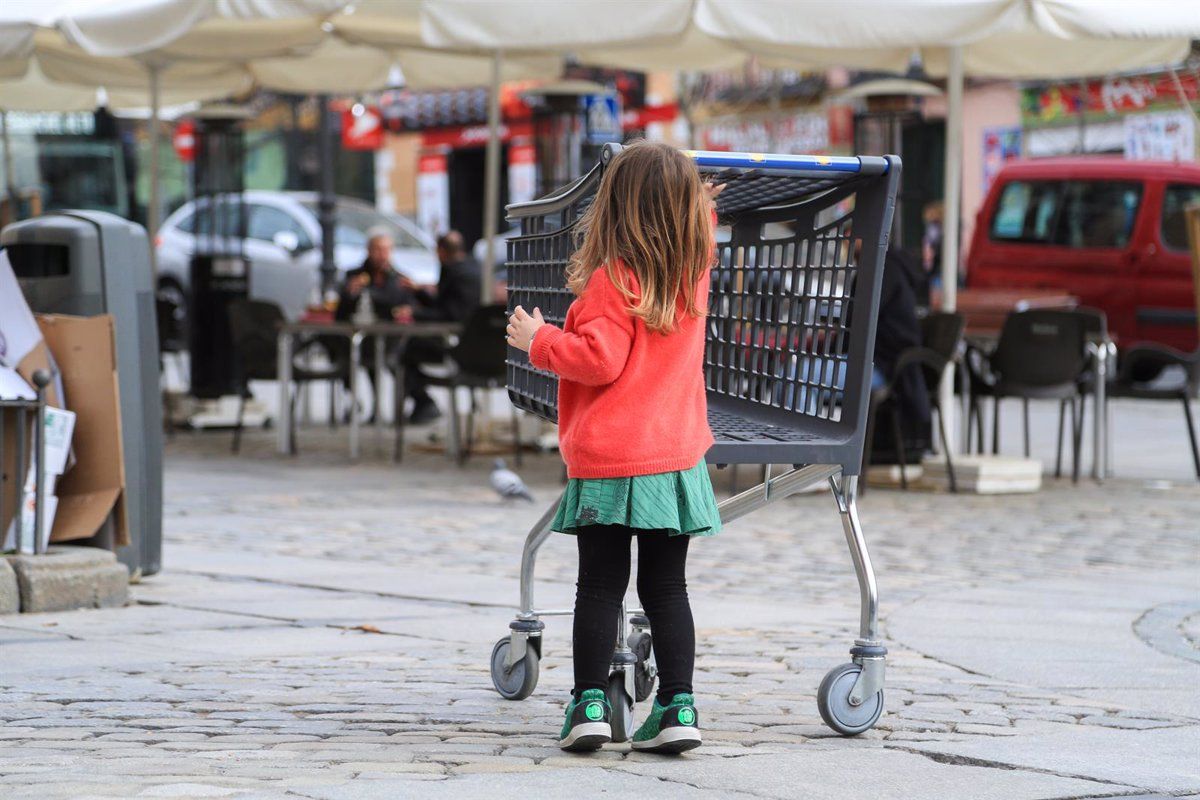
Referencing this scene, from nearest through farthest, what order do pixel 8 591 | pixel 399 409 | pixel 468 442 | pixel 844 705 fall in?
pixel 844 705 < pixel 8 591 < pixel 468 442 < pixel 399 409

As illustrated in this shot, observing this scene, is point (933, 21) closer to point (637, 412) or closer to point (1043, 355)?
point (1043, 355)

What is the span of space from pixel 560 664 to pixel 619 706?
46.7 inches

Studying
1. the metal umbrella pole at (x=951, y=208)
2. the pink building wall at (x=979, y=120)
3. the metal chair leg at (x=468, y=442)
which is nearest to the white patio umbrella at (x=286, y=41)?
the metal chair leg at (x=468, y=442)

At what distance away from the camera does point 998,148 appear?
27.8 m

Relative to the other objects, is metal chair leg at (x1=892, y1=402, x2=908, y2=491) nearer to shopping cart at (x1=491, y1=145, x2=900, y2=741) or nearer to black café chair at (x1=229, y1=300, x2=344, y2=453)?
black café chair at (x1=229, y1=300, x2=344, y2=453)

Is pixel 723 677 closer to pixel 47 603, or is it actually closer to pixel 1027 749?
pixel 1027 749

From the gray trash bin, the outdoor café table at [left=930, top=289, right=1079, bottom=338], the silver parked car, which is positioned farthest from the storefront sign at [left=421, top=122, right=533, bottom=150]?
the gray trash bin

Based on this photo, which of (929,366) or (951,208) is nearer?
(929,366)

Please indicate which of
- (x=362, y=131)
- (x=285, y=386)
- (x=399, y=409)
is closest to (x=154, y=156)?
(x=285, y=386)

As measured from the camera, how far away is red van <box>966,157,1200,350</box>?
17.3 meters

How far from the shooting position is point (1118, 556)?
859 centimetres

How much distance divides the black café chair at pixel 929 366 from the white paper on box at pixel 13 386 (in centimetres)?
531

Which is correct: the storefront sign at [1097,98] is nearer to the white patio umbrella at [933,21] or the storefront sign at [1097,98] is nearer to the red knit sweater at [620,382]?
the white patio umbrella at [933,21]

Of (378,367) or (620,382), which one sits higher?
(620,382)
